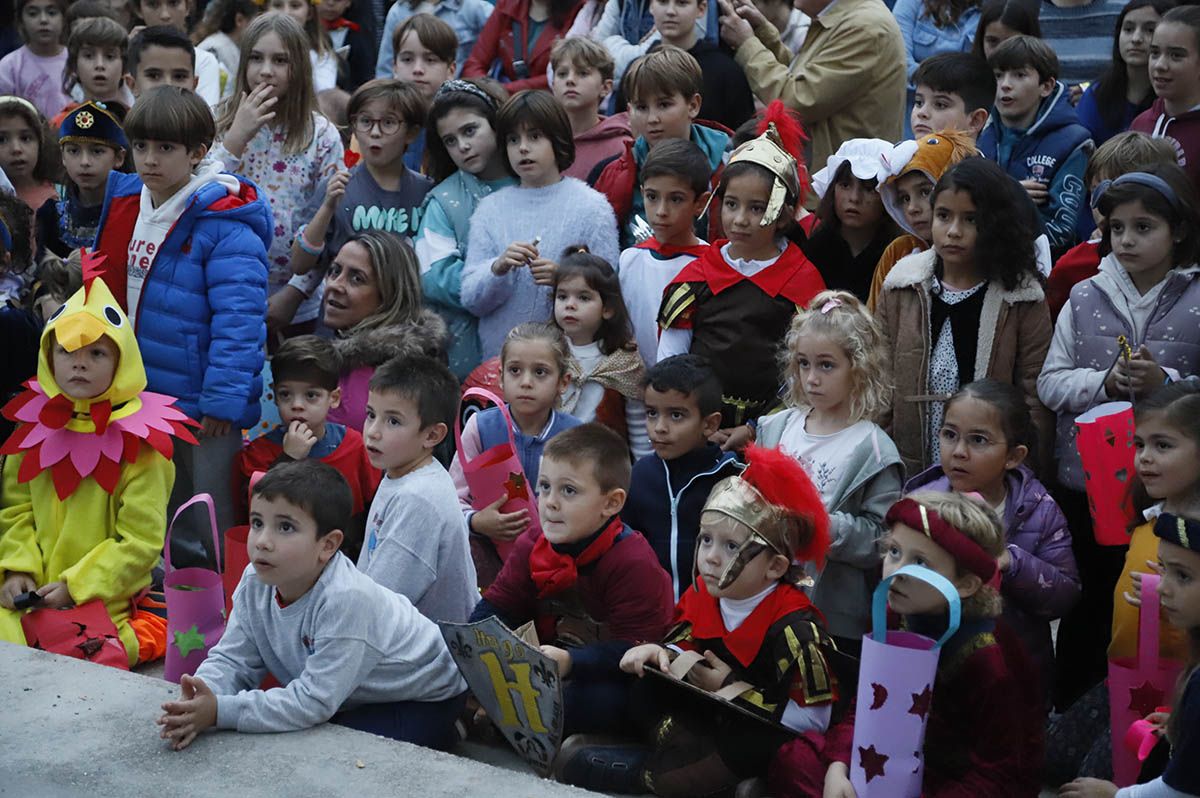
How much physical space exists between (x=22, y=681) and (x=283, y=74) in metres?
3.36

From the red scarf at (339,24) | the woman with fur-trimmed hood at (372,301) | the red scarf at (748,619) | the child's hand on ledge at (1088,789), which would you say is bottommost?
the child's hand on ledge at (1088,789)

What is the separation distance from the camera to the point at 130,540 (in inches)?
205

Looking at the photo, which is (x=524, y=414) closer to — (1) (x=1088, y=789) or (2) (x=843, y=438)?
(2) (x=843, y=438)

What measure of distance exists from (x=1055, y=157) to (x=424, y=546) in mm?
2973

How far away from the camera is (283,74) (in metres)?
6.87

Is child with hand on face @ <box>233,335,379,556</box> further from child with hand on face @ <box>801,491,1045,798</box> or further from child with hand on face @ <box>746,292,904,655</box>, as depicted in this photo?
child with hand on face @ <box>801,491,1045,798</box>

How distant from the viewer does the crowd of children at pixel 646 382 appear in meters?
4.11

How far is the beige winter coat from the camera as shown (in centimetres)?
497

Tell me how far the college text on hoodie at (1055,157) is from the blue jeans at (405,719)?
2.98 meters

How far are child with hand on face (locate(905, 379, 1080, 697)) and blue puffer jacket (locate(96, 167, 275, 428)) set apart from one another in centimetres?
260

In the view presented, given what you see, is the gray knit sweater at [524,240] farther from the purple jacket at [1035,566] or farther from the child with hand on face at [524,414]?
the purple jacket at [1035,566]

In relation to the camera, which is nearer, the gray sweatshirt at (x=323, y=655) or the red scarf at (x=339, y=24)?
the gray sweatshirt at (x=323, y=655)

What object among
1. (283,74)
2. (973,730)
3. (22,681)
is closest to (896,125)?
(283,74)

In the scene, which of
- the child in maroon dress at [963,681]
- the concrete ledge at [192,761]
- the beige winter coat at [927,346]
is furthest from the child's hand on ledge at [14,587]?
the beige winter coat at [927,346]
